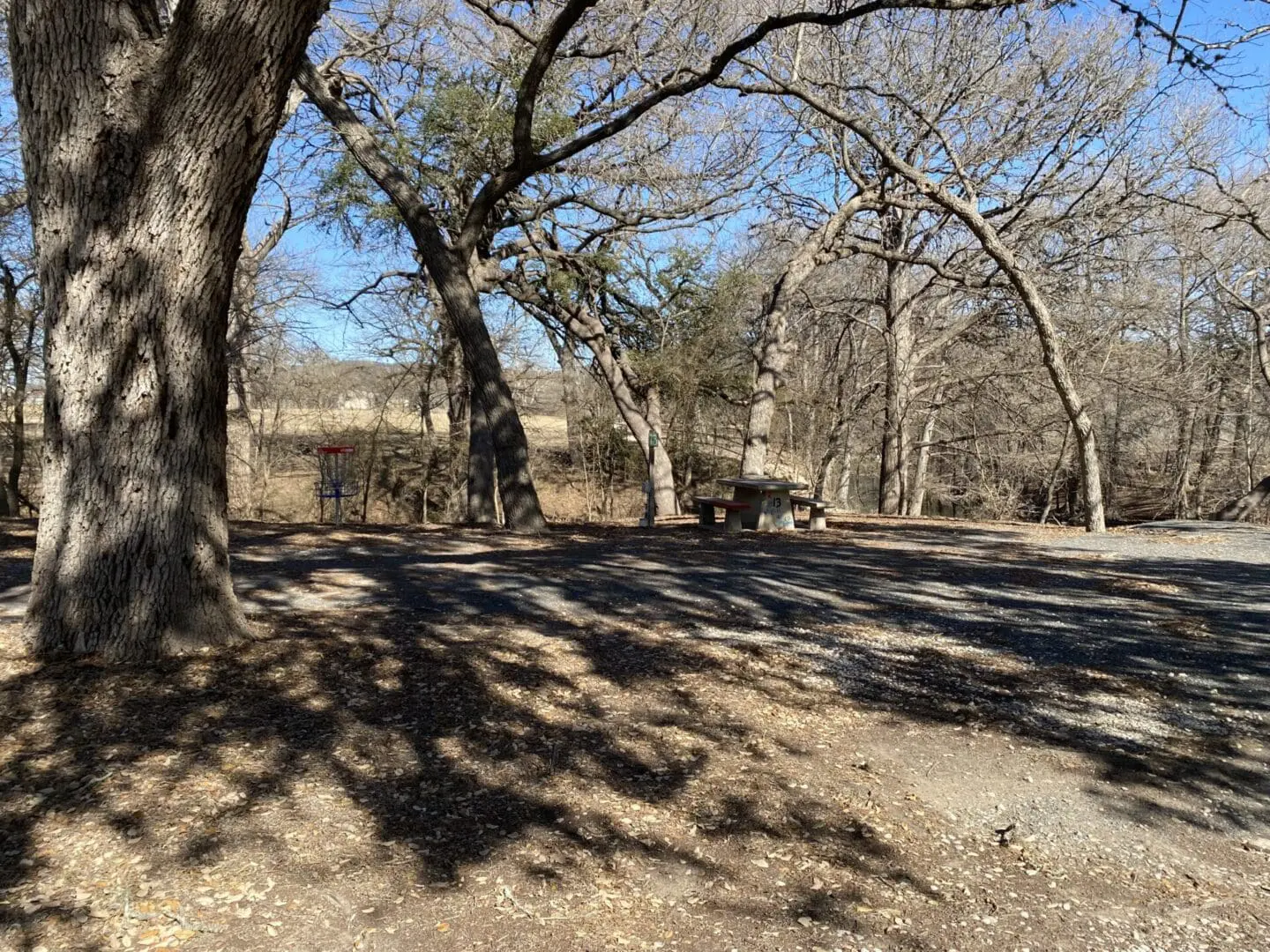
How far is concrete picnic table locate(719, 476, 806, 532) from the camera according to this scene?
34.8ft

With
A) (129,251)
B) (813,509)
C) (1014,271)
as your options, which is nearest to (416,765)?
(129,251)

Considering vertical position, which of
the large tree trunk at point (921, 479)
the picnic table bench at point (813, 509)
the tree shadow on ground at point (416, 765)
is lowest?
the tree shadow on ground at point (416, 765)

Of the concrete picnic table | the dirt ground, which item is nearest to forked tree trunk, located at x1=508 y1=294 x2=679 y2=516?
the concrete picnic table

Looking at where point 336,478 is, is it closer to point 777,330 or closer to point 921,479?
point 777,330

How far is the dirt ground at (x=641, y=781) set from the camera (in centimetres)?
233

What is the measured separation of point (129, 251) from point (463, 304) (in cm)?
628

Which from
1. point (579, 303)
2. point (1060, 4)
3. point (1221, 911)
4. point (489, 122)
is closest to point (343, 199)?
point (489, 122)

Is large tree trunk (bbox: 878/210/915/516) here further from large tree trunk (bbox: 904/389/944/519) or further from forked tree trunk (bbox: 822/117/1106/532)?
forked tree trunk (bbox: 822/117/1106/532)

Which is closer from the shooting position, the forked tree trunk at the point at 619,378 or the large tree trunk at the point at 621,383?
the forked tree trunk at the point at 619,378

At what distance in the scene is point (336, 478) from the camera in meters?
13.8

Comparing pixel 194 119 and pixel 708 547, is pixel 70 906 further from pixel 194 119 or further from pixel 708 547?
pixel 708 547

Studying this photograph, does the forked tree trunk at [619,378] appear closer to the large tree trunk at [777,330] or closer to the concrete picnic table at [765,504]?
the large tree trunk at [777,330]

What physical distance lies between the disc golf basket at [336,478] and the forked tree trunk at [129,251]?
9702mm

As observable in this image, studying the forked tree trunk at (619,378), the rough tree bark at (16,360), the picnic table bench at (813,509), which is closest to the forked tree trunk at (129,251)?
the picnic table bench at (813,509)
